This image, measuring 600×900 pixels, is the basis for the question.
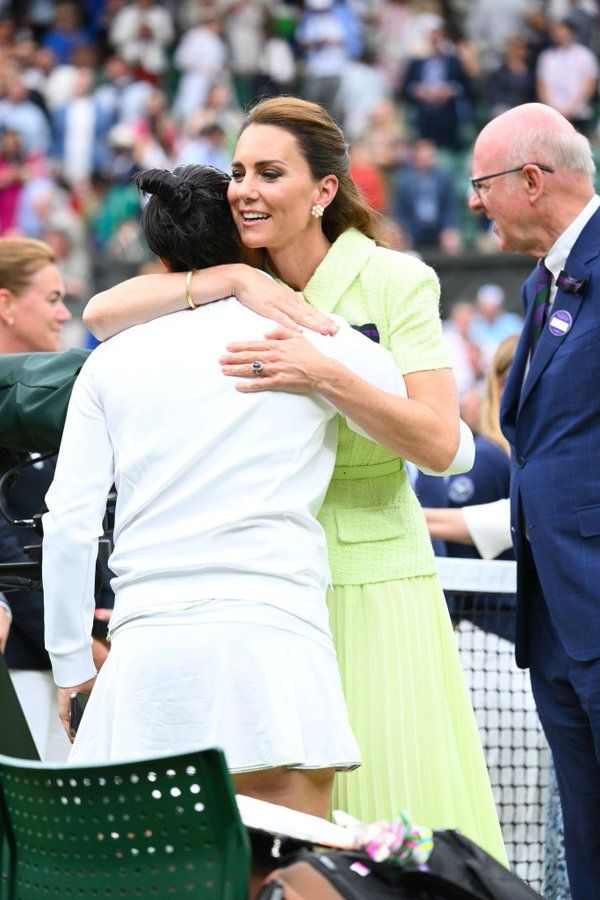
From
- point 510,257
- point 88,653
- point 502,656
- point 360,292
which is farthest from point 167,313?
point 510,257

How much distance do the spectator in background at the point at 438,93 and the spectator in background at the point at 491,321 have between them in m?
3.07

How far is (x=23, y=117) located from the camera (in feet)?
53.0

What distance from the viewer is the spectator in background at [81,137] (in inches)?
629

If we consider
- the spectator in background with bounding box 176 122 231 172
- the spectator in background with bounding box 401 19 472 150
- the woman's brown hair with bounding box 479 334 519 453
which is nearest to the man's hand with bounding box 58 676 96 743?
the woman's brown hair with bounding box 479 334 519 453

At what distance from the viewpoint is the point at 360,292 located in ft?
10.4

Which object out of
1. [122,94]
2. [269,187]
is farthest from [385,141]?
[269,187]

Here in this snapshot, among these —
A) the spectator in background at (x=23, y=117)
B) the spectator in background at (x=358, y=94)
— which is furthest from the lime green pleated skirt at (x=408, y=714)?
the spectator in background at (x=23, y=117)

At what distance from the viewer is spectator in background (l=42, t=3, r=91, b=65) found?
58.9ft

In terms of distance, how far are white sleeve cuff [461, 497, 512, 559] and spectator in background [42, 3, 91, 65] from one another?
14329 millimetres

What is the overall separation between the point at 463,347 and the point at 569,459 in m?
9.17

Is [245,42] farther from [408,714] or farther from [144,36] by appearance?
[408,714]

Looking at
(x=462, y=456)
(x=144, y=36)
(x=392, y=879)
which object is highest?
(x=144, y=36)

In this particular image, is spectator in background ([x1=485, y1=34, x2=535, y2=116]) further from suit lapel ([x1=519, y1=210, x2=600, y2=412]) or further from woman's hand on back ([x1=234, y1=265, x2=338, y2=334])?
woman's hand on back ([x1=234, y1=265, x2=338, y2=334])

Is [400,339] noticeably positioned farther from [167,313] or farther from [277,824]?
[277,824]
